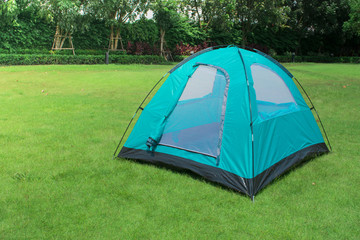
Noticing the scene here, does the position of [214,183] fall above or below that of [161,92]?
below

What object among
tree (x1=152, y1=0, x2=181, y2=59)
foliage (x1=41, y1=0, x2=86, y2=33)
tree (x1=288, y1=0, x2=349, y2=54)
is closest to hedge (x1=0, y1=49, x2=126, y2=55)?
foliage (x1=41, y1=0, x2=86, y2=33)

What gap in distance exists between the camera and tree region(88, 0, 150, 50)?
71.4 feet

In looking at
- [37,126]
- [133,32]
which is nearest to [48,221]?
[37,126]

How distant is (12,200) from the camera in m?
3.50

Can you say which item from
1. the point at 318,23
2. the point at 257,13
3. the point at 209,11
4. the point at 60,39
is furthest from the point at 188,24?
the point at 318,23

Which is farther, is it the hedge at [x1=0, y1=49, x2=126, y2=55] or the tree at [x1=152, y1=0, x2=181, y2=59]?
the tree at [x1=152, y1=0, x2=181, y2=59]

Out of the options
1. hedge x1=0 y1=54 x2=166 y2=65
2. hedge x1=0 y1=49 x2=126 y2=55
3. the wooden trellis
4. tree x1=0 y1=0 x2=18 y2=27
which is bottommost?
hedge x1=0 y1=54 x2=166 y2=65

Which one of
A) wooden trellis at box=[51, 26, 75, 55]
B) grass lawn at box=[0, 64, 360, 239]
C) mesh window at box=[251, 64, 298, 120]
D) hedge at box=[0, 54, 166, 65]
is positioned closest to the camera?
grass lawn at box=[0, 64, 360, 239]

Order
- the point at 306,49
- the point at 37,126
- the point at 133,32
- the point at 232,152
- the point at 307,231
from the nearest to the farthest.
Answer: the point at 307,231 → the point at 232,152 → the point at 37,126 → the point at 133,32 → the point at 306,49

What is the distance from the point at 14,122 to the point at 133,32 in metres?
18.7

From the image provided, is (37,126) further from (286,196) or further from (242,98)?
(286,196)

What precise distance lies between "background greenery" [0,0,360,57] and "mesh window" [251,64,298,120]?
17644 millimetres

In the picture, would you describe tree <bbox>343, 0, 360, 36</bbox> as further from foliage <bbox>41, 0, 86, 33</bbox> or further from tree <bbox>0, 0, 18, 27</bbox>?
tree <bbox>0, 0, 18, 27</bbox>

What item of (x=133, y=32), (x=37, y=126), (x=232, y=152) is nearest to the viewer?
(x=232, y=152)
